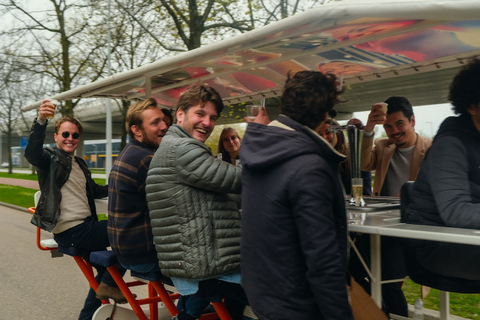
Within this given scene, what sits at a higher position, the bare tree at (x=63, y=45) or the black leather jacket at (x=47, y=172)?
the bare tree at (x=63, y=45)

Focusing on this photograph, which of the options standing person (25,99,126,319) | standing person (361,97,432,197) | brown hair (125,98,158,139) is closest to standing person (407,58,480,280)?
standing person (361,97,432,197)

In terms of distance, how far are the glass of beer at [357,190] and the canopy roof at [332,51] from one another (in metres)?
0.56

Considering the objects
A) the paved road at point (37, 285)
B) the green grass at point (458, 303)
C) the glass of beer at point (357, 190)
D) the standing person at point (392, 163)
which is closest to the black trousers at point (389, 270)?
the standing person at point (392, 163)

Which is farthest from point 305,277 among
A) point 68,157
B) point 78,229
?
point 68,157

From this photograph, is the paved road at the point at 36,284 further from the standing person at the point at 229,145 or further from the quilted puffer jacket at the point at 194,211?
the quilted puffer jacket at the point at 194,211

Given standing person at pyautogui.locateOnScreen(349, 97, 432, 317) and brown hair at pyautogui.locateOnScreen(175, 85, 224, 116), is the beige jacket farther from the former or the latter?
brown hair at pyautogui.locateOnScreen(175, 85, 224, 116)

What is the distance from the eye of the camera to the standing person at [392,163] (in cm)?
321

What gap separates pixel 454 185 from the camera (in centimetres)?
225

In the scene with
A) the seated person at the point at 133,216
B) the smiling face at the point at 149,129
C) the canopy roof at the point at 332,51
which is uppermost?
the canopy roof at the point at 332,51

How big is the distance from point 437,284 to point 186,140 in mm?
1522

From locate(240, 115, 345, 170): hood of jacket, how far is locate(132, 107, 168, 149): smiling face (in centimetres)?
154

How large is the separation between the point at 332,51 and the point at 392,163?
4.88ft

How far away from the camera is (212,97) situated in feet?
9.39

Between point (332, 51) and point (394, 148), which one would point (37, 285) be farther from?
point (332, 51)
